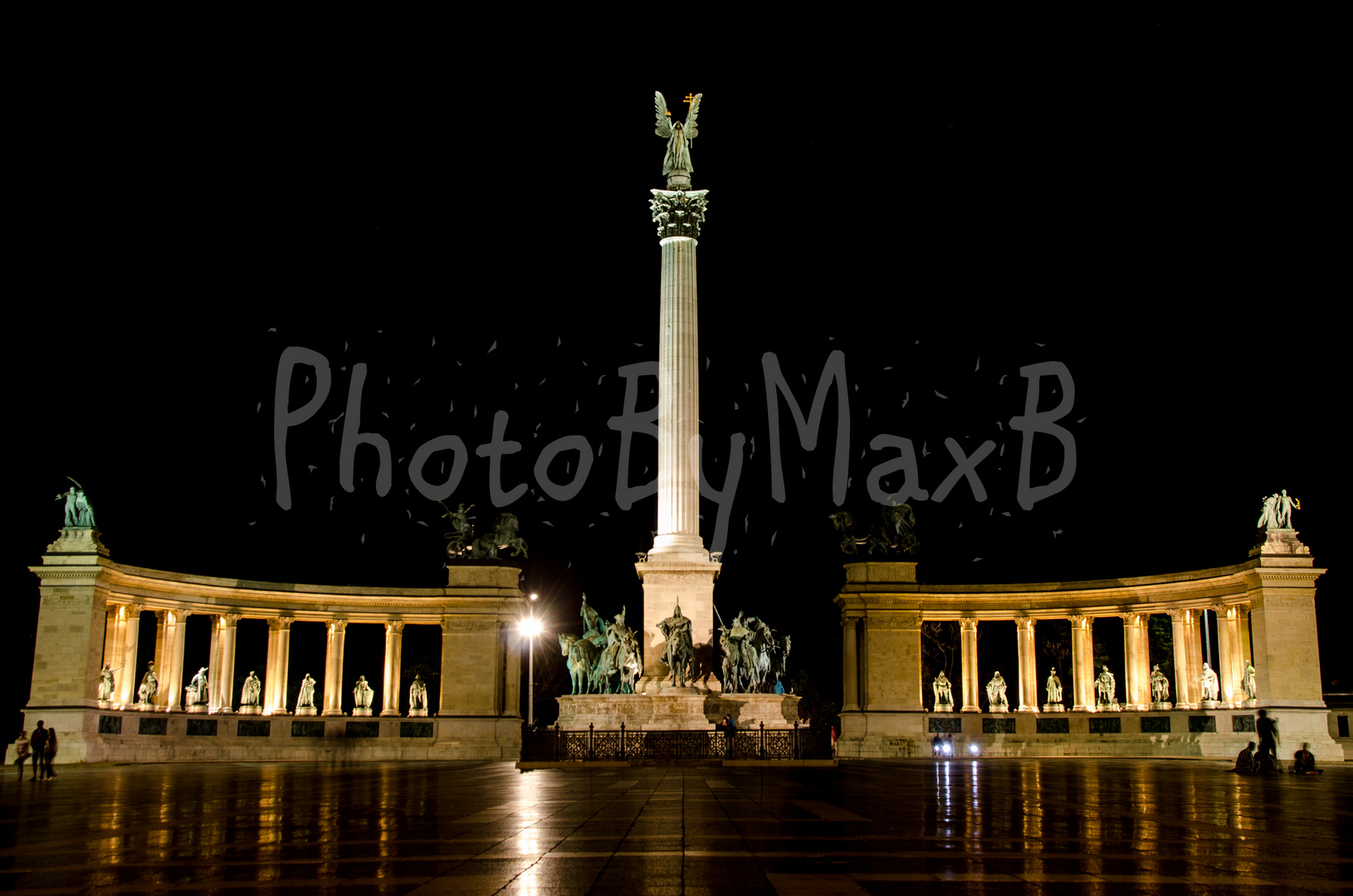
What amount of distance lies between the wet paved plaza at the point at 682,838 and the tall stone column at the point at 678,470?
27.1 meters

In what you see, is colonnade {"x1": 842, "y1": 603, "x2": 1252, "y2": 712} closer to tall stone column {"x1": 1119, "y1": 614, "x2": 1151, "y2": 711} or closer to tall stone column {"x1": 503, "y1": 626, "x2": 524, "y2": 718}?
tall stone column {"x1": 1119, "y1": 614, "x2": 1151, "y2": 711}

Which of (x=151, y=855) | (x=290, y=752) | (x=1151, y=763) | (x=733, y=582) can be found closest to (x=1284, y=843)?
(x=151, y=855)

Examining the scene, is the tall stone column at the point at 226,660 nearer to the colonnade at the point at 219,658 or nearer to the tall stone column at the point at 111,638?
the colonnade at the point at 219,658

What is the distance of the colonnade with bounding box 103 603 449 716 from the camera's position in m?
61.9

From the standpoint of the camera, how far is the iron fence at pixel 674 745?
4856 cm

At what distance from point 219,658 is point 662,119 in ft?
128

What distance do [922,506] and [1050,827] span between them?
71011 millimetres

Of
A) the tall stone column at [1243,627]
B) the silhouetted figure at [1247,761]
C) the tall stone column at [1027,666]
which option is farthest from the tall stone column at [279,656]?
the tall stone column at [1243,627]

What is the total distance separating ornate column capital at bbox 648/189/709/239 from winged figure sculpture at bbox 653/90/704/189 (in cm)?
105

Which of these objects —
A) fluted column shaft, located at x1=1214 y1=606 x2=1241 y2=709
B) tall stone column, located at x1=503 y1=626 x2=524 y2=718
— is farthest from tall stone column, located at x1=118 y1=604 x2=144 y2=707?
fluted column shaft, located at x1=1214 y1=606 x2=1241 y2=709

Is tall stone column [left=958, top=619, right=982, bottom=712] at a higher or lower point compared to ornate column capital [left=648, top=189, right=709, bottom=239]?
lower

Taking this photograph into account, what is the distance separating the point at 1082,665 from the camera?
226 feet

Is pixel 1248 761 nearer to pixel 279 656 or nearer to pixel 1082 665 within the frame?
pixel 1082 665

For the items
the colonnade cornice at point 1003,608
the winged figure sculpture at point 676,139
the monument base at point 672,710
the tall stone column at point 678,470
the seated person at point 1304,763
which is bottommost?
the seated person at point 1304,763
